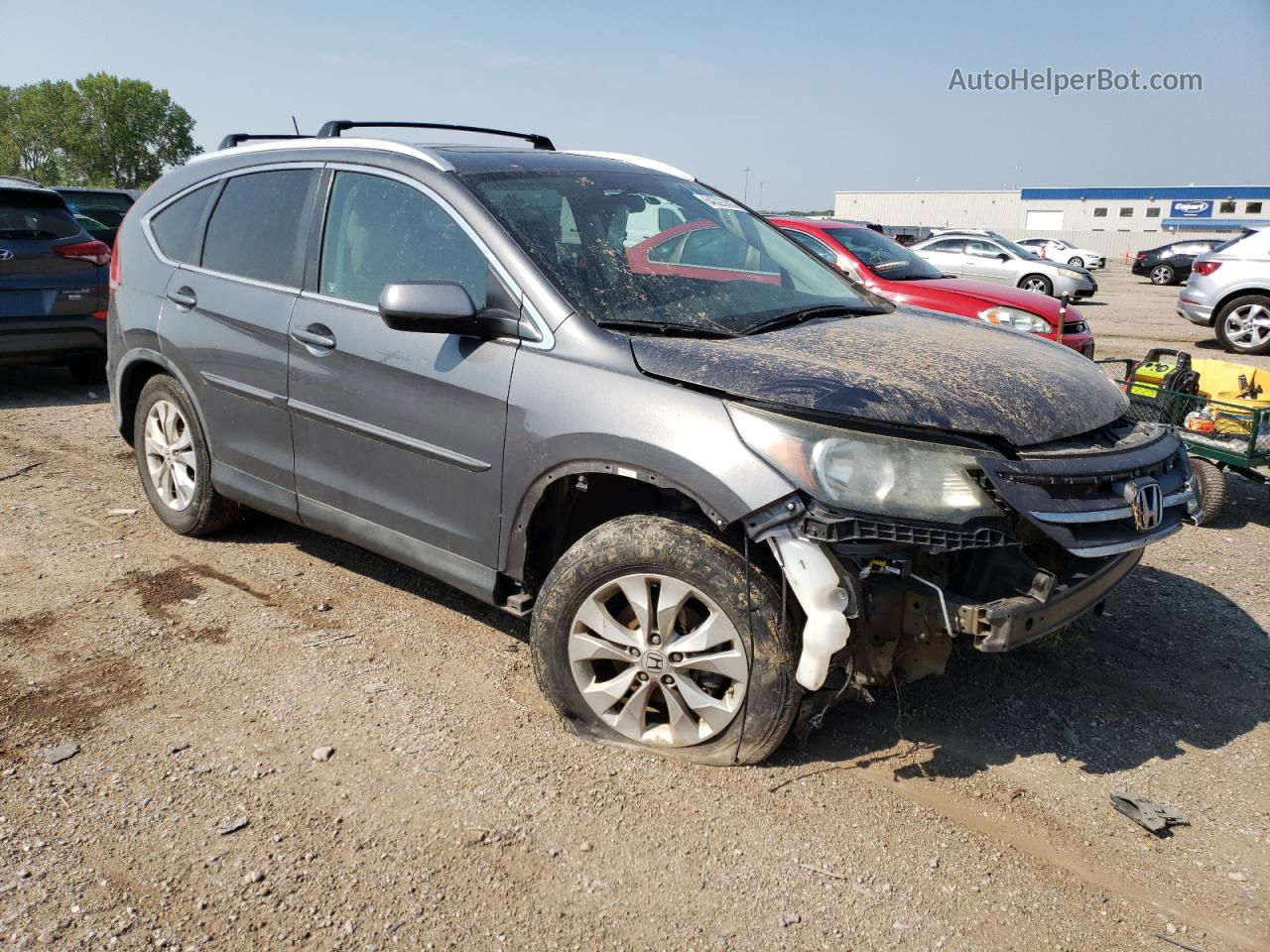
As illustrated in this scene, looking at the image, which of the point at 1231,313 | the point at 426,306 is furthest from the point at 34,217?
the point at 1231,313

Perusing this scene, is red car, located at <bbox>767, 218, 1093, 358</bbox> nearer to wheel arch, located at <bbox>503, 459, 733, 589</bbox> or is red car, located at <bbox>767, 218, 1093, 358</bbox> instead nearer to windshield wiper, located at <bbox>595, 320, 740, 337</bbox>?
windshield wiper, located at <bbox>595, 320, 740, 337</bbox>

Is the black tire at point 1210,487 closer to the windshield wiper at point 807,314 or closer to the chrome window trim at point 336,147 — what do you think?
→ the windshield wiper at point 807,314

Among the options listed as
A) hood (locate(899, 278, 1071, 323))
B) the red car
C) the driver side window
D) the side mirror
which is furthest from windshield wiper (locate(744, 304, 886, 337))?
the driver side window

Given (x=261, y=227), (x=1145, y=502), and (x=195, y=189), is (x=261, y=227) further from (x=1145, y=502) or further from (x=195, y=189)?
(x=1145, y=502)

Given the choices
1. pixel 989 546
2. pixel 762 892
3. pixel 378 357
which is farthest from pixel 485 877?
→ pixel 378 357

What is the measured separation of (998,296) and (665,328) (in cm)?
654

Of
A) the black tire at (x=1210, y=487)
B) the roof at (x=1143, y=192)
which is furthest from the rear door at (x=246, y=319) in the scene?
the roof at (x=1143, y=192)

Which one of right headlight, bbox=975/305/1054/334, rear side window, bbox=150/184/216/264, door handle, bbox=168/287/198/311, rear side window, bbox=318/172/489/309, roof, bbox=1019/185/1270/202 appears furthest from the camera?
roof, bbox=1019/185/1270/202

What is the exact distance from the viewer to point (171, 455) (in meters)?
4.94

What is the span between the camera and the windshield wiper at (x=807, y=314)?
3473 mm

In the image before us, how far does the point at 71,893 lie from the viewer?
2561mm

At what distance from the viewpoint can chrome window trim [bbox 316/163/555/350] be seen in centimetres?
327

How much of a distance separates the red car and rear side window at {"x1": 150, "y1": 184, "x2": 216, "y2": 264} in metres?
4.92

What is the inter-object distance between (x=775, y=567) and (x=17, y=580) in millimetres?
3654
